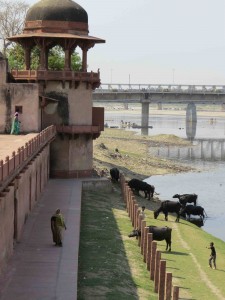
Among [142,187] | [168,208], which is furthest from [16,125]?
[142,187]

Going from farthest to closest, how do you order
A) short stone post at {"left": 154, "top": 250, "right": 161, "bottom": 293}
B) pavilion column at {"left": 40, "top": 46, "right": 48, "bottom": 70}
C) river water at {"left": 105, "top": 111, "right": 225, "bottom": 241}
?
river water at {"left": 105, "top": 111, "right": 225, "bottom": 241} → pavilion column at {"left": 40, "top": 46, "right": 48, "bottom": 70} → short stone post at {"left": 154, "top": 250, "right": 161, "bottom": 293}

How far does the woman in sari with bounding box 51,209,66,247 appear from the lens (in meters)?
30.1

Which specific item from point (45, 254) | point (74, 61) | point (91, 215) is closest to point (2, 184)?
point (45, 254)

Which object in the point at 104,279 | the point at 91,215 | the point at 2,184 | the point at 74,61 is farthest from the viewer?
the point at 74,61

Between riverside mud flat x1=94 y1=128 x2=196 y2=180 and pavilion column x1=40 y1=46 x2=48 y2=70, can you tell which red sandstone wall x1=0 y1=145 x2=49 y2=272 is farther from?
riverside mud flat x1=94 y1=128 x2=196 y2=180

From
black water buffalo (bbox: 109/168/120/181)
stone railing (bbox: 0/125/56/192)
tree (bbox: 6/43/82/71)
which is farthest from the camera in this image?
tree (bbox: 6/43/82/71)

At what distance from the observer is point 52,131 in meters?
48.8

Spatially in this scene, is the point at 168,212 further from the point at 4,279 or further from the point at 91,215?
the point at 4,279

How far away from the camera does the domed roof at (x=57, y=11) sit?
51438 mm

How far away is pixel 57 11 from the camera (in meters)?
51.5

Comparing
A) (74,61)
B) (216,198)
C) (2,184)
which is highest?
(74,61)

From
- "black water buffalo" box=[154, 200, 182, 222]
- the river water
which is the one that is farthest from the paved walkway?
the river water

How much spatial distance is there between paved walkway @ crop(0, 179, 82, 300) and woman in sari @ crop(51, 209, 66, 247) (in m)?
0.29

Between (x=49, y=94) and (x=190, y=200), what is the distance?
1318cm
